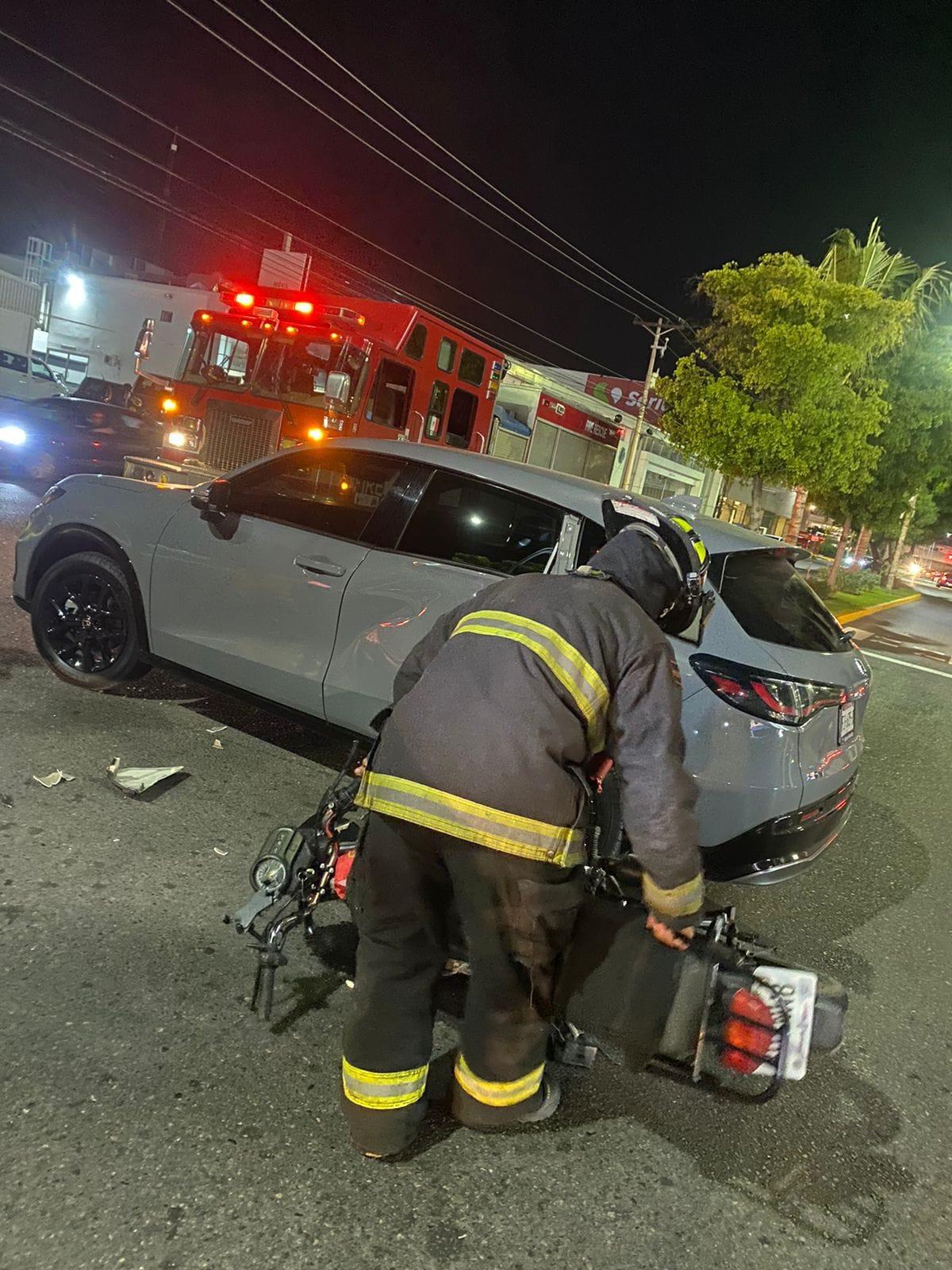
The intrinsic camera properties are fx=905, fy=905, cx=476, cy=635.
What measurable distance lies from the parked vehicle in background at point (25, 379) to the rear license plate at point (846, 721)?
14.5m

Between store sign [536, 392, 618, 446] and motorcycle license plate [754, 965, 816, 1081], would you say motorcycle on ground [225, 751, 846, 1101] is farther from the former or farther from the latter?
store sign [536, 392, 618, 446]

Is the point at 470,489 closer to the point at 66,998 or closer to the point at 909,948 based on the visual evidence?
the point at 66,998

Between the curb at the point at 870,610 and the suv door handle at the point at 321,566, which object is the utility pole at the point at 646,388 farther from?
the suv door handle at the point at 321,566

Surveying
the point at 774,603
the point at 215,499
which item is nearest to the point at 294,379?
the point at 215,499

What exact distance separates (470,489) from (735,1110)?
8.31ft

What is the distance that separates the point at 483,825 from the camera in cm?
203

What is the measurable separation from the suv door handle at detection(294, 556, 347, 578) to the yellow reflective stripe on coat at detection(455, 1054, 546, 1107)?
7.31ft

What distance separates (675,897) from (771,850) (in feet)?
4.58

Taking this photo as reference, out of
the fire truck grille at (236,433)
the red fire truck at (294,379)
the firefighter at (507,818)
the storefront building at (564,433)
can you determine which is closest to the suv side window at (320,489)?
the firefighter at (507,818)

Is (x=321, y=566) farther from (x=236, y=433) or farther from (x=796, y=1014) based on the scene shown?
(x=236, y=433)

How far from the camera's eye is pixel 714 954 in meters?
2.26

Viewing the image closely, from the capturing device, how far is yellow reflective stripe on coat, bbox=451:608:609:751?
2.03 meters

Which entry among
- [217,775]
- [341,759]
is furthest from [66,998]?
[341,759]

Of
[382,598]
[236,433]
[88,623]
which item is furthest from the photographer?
[236,433]
